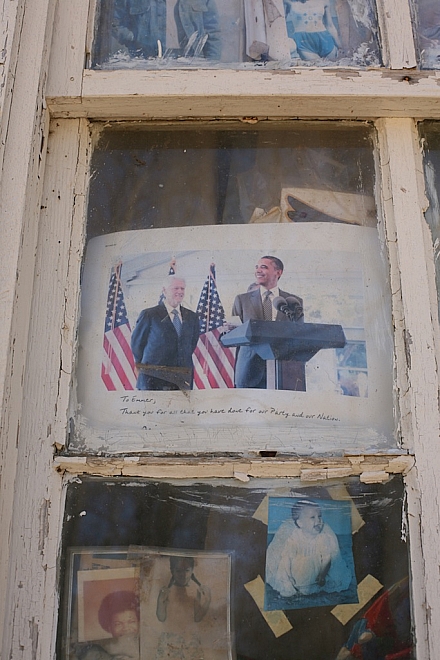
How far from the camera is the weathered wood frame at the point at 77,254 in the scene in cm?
109

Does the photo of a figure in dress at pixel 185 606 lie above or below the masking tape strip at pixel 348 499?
below

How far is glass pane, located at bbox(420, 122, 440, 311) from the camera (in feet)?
Answer: 4.27

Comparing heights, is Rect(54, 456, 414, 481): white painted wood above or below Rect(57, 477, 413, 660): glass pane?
above

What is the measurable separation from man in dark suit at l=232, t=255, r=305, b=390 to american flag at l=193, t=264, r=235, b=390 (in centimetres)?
2

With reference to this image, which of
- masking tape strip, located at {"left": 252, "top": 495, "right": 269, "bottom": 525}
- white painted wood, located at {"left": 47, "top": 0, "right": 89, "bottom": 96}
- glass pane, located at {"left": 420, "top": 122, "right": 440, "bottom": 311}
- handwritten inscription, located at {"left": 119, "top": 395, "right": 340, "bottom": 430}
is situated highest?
white painted wood, located at {"left": 47, "top": 0, "right": 89, "bottom": 96}

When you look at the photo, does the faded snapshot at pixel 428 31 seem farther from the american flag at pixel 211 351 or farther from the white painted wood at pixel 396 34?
the american flag at pixel 211 351

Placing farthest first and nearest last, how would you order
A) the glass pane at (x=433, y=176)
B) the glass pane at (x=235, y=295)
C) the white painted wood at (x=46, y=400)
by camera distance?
the glass pane at (x=433, y=176)
the glass pane at (x=235, y=295)
the white painted wood at (x=46, y=400)

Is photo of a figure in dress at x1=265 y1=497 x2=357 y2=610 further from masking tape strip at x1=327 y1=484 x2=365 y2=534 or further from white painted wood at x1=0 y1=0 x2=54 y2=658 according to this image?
white painted wood at x1=0 y1=0 x2=54 y2=658

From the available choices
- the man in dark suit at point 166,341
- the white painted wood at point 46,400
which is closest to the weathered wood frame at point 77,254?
the white painted wood at point 46,400

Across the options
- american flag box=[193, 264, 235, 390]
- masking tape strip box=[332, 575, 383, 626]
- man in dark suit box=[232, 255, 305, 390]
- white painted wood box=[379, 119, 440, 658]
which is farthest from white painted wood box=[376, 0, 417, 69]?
masking tape strip box=[332, 575, 383, 626]

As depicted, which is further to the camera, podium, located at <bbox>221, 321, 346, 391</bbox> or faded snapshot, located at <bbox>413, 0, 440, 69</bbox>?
faded snapshot, located at <bbox>413, 0, 440, 69</bbox>

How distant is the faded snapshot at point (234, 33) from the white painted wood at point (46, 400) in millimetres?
215

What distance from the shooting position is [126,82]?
133cm

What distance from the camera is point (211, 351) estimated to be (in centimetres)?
123
